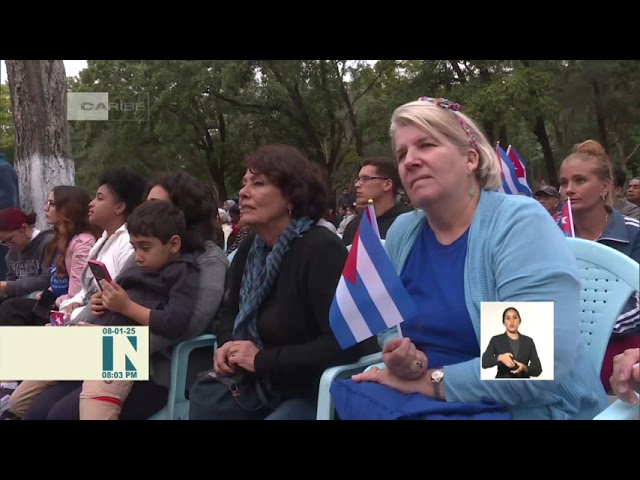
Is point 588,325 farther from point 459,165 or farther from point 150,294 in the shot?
point 150,294

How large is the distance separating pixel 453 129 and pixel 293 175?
2.35 feet

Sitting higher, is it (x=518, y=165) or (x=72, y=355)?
(x=518, y=165)

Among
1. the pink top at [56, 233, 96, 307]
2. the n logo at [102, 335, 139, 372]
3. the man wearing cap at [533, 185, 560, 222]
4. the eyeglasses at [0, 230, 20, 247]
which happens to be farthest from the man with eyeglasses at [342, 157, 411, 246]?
the n logo at [102, 335, 139, 372]

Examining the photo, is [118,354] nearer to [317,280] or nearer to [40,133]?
[317,280]

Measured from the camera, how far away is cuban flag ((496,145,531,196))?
261cm

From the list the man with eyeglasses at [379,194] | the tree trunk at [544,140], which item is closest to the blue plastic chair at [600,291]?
the tree trunk at [544,140]

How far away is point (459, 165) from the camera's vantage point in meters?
1.85

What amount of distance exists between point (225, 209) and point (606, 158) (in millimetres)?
1859

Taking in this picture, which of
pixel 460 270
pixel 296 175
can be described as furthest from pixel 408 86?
pixel 460 270

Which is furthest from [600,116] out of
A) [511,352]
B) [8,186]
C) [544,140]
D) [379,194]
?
[8,186]

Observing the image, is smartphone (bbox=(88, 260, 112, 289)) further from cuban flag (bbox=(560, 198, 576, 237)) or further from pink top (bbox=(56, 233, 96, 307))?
cuban flag (bbox=(560, 198, 576, 237))

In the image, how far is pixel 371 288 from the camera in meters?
1.80

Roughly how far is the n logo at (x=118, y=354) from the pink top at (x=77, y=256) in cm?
109

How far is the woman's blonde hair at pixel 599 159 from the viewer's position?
8.29 feet
